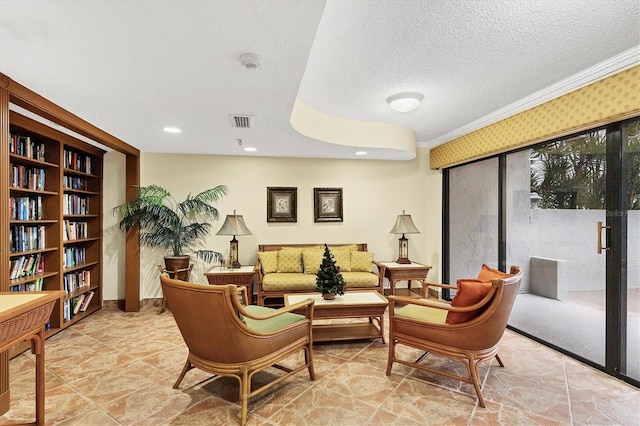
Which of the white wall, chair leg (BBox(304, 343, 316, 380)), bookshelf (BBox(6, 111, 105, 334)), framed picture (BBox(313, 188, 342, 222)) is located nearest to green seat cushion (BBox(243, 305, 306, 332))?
chair leg (BBox(304, 343, 316, 380))

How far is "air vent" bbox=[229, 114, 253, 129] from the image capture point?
3.12 m

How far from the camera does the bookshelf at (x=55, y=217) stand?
11.0 ft

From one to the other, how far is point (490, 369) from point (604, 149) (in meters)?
2.13

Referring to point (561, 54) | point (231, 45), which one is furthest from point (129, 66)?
point (561, 54)

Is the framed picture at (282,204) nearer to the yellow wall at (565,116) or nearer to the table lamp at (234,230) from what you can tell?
the table lamp at (234,230)

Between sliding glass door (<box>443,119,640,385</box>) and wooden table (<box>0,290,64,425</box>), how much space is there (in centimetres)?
414

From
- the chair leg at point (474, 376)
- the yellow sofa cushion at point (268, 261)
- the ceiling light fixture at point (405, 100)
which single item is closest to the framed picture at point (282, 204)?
the yellow sofa cushion at point (268, 261)

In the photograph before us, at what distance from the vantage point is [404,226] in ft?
16.3

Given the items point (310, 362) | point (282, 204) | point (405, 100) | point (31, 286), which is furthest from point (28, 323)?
point (282, 204)

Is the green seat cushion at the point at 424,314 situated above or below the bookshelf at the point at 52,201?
below

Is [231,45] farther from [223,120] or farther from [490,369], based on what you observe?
[490,369]

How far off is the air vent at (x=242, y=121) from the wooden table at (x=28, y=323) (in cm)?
195

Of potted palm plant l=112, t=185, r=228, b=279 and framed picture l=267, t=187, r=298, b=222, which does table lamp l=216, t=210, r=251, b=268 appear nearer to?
potted palm plant l=112, t=185, r=228, b=279

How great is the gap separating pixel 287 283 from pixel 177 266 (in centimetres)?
150
